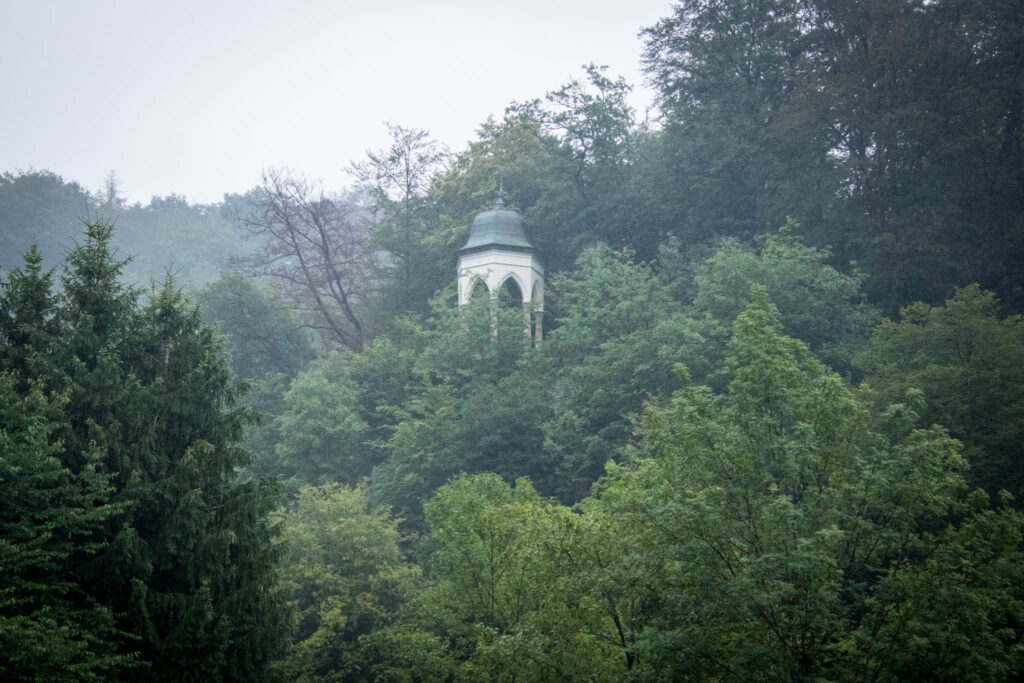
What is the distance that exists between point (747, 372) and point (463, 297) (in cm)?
1966

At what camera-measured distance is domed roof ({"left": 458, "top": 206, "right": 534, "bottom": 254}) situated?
110 feet

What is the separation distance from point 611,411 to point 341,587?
28.3 feet

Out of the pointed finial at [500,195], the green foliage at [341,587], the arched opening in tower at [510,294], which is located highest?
the pointed finial at [500,195]

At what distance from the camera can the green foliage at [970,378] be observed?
16.2 metres

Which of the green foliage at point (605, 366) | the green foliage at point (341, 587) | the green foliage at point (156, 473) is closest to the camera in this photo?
the green foliage at point (156, 473)

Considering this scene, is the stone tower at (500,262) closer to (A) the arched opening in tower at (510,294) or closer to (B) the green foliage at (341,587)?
(A) the arched opening in tower at (510,294)

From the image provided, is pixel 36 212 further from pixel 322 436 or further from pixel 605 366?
pixel 605 366

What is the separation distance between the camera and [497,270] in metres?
33.2

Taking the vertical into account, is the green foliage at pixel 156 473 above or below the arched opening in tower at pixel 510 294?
below

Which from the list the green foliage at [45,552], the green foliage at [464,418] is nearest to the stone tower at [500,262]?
the green foliage at [464,418]

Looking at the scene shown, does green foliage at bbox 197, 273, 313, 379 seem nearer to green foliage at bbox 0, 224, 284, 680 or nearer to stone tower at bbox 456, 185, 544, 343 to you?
stone tower at bbox 456, 185, 544, 343

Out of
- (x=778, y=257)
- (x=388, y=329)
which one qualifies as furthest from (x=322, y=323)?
(x=778, y=257)

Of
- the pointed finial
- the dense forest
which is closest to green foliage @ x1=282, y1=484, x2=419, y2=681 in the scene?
the dense forest

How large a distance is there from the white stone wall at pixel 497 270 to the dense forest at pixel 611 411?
5.07 ft
